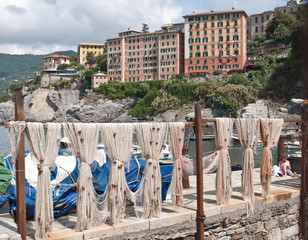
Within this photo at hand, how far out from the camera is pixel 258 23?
9819 cm

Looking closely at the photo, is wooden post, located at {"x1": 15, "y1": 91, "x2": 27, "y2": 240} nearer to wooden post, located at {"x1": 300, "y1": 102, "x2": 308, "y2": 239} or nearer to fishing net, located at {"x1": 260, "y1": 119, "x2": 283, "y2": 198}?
fishing net, located at {"x1": 260, "y1": 119, "x2": 283, "y2": 198}

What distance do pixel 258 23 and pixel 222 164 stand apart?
9816 cm

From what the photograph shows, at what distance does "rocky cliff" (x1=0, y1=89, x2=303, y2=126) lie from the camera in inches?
2441

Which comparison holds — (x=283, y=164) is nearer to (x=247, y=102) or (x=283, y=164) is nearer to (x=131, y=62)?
(x=247, y=102)

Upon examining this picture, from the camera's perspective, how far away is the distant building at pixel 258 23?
96.0 metres

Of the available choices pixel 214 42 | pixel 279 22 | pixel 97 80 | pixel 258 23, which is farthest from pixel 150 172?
pixel 258 23

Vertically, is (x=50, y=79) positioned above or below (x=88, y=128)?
above

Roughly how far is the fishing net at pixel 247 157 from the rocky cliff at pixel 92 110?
47.4 m

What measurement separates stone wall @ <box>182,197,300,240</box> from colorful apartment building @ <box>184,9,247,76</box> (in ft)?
229

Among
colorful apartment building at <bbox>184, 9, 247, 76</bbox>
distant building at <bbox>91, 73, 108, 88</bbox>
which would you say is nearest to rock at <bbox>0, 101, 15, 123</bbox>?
distant building at <bbox>91, 73, 108, 88</bbox>

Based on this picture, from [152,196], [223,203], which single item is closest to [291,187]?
[223,203]

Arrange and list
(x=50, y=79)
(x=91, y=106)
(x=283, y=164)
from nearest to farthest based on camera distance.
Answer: (x=283, y=164)
(x=91, y=106)
(x=50, y=79)

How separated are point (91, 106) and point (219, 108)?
33704 mm

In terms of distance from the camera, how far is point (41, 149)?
638 centimetres
